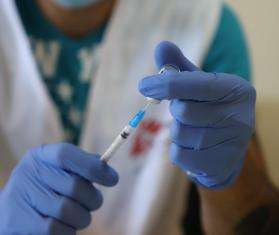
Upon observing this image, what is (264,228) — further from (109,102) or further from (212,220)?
(109,102)

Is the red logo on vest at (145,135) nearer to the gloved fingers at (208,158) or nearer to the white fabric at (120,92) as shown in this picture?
the white fabric at (120,92)

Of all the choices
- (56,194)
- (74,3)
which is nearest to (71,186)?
(56,194)

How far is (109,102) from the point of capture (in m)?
0.77

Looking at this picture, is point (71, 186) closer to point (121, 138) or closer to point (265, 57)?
point (121, 138)

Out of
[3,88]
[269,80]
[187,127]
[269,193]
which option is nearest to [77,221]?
[187,127]

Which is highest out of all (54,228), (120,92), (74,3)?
(74,3)

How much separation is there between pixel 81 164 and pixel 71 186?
33mm

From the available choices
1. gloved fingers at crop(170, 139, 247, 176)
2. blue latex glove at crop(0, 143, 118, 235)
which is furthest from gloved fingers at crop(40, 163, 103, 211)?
gloved fingers at crop(170, 139, 247, 176)

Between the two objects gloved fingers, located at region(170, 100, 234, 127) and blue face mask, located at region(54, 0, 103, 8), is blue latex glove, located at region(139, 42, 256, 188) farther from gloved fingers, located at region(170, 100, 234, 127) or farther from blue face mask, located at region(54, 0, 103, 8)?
blue face mask, located at region(54, 0, 103, 8)

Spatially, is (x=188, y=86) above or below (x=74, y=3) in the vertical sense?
below

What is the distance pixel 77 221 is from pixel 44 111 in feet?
0.79

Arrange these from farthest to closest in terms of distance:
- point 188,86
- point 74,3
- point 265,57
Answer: point 265,57 < point 74,3 < point 188,86

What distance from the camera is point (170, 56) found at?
1.71 ft

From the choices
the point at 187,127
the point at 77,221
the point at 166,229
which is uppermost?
the point at 187,127
